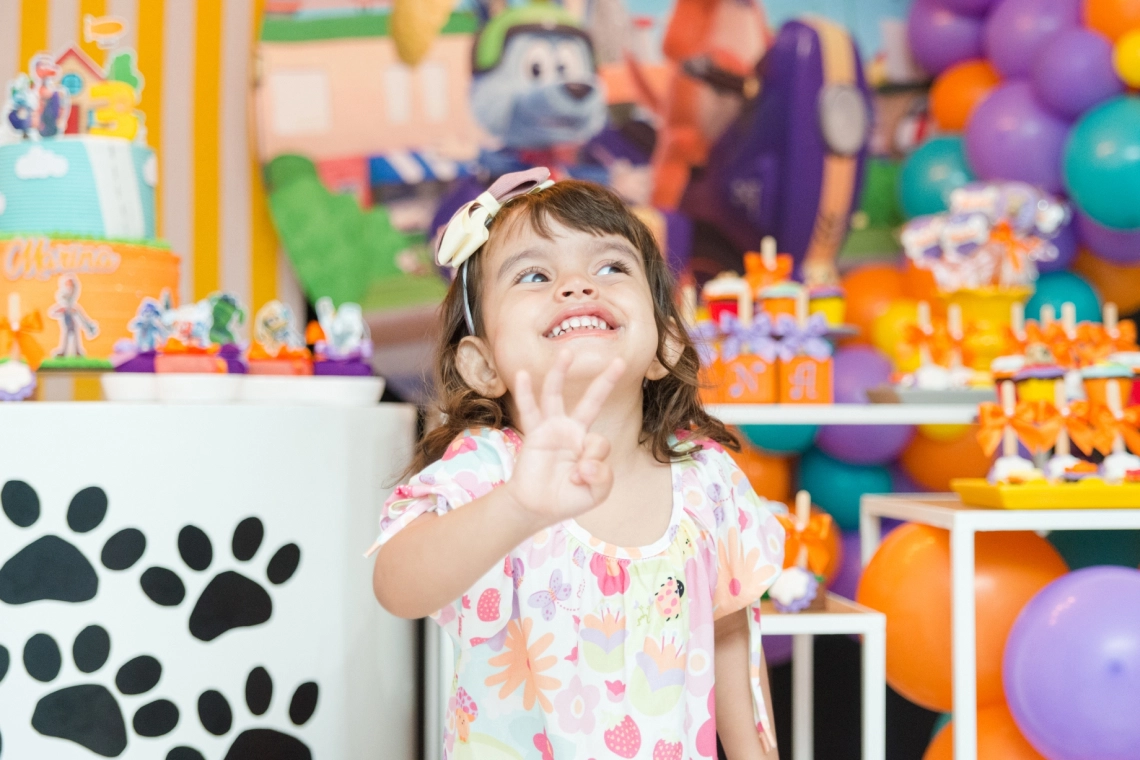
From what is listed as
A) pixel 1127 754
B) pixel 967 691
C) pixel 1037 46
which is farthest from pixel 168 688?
pixel 1037 46

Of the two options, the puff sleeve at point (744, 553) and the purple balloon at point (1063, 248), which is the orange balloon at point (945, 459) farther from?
the puff sleeve at point (744, 553)

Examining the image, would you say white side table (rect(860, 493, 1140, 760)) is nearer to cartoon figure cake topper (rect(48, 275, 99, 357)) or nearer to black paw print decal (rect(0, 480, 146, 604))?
black paw print decal (rect(0, 480, 146, 604))

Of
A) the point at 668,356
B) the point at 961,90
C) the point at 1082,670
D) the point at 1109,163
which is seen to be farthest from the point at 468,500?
the point at 961,90

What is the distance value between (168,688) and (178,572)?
0.15m

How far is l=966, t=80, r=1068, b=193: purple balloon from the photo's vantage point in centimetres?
315

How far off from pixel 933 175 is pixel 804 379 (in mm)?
1485

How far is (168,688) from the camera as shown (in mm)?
1442

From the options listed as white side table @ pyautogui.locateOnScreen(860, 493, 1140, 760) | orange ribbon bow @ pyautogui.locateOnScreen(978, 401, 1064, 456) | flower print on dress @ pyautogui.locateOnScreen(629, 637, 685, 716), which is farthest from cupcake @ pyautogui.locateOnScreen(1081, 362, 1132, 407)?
flower print on dress @ pyautogui.locateOnScreen(629, 637, 685, 716)

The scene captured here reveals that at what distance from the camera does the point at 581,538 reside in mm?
1275

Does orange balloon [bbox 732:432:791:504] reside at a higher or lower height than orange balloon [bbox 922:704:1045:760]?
higher

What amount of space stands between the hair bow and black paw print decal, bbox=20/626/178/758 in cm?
65

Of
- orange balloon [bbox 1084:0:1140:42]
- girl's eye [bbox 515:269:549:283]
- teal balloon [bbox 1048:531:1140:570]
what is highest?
orange balloon [bbox 1084:0:1140:42]

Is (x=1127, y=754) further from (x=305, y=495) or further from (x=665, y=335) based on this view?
(x=305, y=495)

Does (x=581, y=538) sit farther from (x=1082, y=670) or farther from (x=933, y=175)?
(x=933, y=175)
